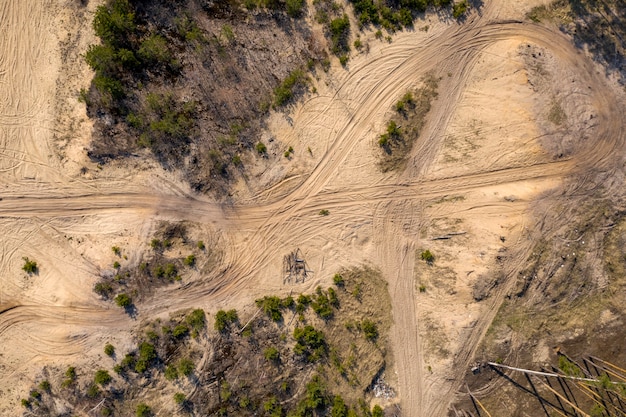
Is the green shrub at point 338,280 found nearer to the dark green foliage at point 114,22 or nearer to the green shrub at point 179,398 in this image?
the green shrub at point 179,398

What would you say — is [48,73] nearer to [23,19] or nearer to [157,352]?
[23,19]

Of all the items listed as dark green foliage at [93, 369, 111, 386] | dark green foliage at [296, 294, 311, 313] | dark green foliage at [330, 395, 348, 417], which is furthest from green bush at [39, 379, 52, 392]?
dark green foliage at [330, 395, 348, 417]

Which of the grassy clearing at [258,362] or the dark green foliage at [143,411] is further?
the grassy clearing at [258,362]

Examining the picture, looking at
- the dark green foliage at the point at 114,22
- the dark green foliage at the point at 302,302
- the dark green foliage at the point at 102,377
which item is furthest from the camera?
the dark green foliage at the point at 302,302

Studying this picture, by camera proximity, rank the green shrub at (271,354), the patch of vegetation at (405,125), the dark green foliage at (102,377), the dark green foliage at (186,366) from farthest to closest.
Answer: the patch of vegetation at (405,125), the green shrub at (271,354), the dark green foliage at (186,366), the dark green foliage at (102,377)

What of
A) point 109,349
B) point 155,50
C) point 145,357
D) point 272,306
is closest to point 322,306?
point 272,306

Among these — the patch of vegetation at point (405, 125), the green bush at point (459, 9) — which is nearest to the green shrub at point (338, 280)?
the patch of vegetation at point (405, 125)
